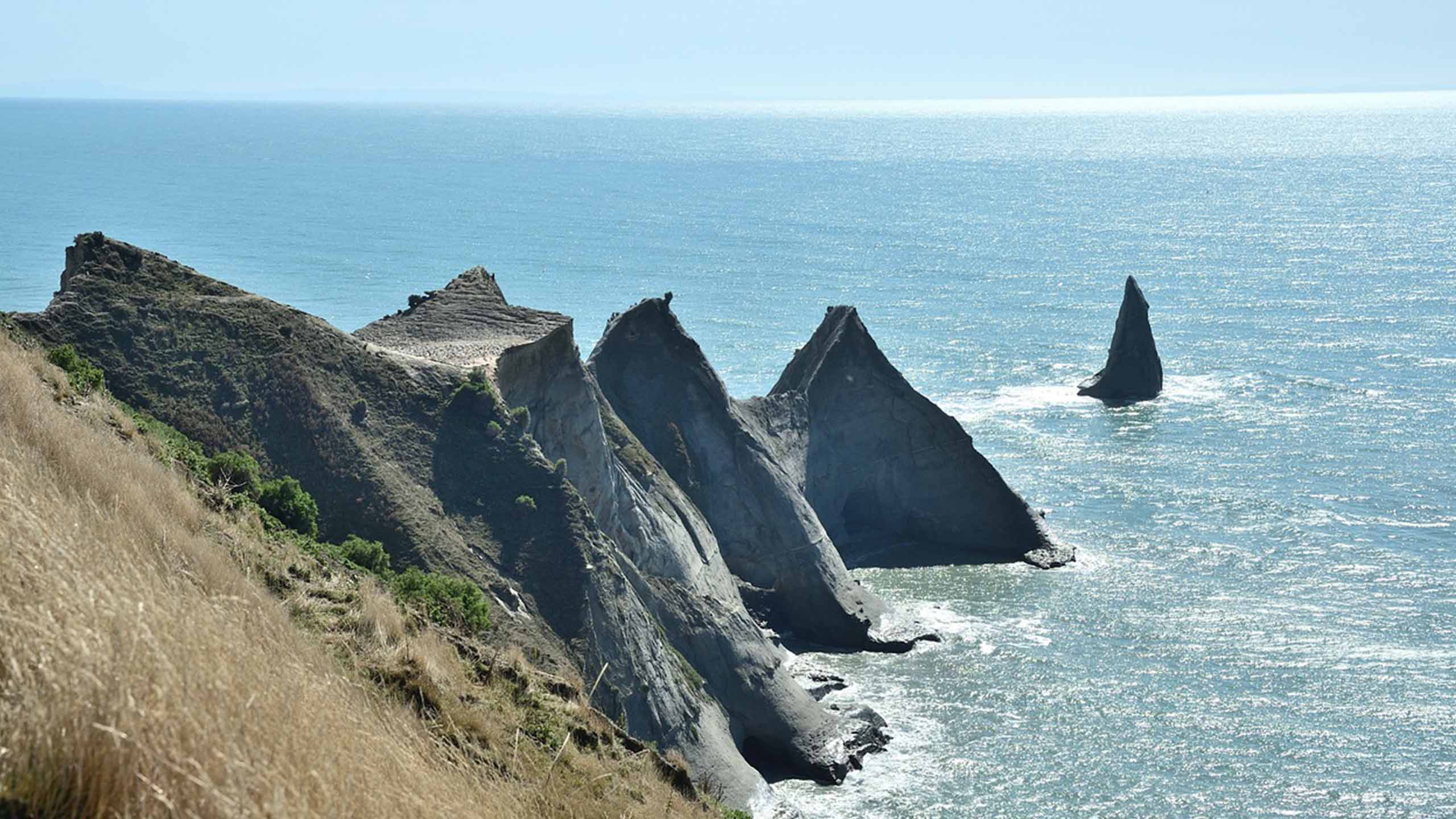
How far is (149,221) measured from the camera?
174 metres

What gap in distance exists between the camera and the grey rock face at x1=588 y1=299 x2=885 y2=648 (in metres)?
55.0

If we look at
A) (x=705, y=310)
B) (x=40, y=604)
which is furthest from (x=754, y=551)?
(x=705, y=310)

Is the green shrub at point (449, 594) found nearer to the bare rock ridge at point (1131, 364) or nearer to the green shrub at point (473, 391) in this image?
the green shrub at point (473, 391)

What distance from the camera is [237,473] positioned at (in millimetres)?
30438

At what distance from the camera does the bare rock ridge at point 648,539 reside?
140 feet

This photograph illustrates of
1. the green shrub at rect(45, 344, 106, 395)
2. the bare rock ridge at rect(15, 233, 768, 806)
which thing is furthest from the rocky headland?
the green shrub at rect(45, 344, 106, 395)

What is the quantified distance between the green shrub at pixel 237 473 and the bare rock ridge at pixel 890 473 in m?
36.9

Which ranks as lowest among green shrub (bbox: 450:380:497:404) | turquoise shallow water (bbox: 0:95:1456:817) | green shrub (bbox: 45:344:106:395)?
turquoise shallow water (bbox: 0:95:1456:817)

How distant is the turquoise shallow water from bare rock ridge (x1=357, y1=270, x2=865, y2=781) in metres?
2.30

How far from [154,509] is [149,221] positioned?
174162mm

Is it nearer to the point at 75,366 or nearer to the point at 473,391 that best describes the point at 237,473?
the point at 75,366

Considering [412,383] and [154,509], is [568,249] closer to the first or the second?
[412,383]

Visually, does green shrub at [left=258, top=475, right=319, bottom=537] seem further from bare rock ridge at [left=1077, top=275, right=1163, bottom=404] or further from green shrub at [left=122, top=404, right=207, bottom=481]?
bare rock ridge at [left=1077, top=275, right=1163, bottom=404]

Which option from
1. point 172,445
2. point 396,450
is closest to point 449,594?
point 172,445
